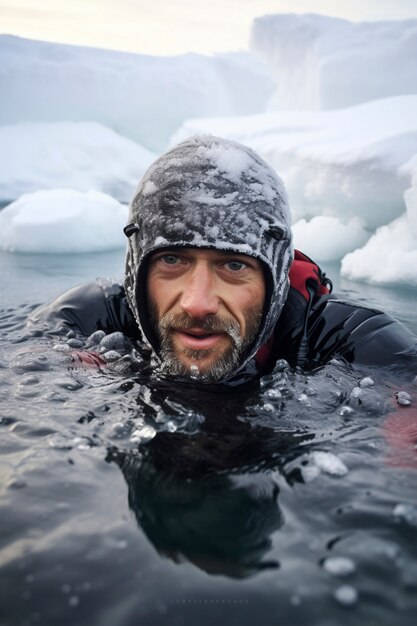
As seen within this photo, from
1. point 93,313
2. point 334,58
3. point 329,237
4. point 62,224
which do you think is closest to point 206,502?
point 93,313

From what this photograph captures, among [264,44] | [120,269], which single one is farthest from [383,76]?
[120,269]

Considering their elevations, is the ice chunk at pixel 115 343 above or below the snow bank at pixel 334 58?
below

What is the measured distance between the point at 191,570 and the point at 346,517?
469mm

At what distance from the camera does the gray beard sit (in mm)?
2307

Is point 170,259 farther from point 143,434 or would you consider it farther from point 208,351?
point 143,434

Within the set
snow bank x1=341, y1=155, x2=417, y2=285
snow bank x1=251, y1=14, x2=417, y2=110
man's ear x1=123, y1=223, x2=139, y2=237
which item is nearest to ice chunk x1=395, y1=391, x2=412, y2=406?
man's ear x1=123, y1=223, x2=139, y2=237

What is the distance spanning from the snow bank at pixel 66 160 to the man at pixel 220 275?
39.7 feet

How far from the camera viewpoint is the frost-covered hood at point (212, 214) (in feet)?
7.61

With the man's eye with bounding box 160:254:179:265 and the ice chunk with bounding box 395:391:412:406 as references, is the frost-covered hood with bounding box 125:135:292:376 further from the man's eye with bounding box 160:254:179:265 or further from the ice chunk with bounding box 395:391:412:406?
the ice chunk with bounding box 395:391:412:406

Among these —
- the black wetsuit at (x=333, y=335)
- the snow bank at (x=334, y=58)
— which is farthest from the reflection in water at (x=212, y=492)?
the snow bank at (x=334, y=58)

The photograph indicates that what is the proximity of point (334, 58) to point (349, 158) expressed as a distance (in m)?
11.2

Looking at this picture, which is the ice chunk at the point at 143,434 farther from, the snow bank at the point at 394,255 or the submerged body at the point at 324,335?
the snow bank at the point at 394,255

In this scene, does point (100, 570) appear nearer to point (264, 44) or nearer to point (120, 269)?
point (120, 269)

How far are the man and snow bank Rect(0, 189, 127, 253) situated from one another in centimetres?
574
